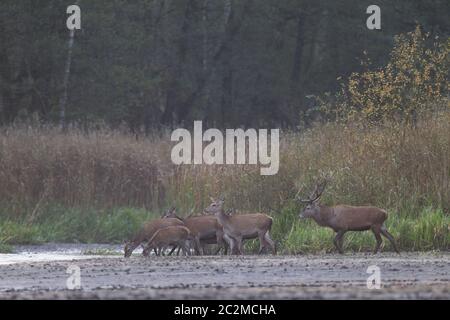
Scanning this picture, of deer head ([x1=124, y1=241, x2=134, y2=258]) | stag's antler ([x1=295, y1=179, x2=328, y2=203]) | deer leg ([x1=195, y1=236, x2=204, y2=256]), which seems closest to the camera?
deer head ([x1=124, y1=241, x2=134, y2=258])

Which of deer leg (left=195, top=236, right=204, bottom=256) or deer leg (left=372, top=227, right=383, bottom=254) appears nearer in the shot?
deer leg (left=372, top=227, right=383, bottom=254)

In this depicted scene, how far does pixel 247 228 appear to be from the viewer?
1917 cm

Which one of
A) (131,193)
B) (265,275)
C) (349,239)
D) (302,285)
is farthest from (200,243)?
(131,193)

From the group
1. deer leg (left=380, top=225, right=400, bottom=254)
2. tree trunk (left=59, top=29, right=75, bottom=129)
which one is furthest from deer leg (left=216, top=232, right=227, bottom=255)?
tree trunk (left=59, top=29, right=75, bottom=129)

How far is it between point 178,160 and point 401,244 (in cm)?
802

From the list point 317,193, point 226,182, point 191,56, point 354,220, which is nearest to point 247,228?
point 317,193

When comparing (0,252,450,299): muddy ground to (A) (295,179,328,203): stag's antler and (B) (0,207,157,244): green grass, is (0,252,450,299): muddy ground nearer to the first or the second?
(A) (295,179,328,203): stag's antler

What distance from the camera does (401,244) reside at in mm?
19359

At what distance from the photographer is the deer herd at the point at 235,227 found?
61.2 feet

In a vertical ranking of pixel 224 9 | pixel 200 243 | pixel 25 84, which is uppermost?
pixel 224 9

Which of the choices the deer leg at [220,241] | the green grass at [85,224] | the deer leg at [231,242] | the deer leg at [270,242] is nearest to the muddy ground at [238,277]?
the deer leg at [270,242]

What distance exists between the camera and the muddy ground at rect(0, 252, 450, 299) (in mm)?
12531

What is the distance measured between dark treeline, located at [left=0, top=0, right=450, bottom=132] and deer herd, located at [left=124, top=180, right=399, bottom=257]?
22.0m
